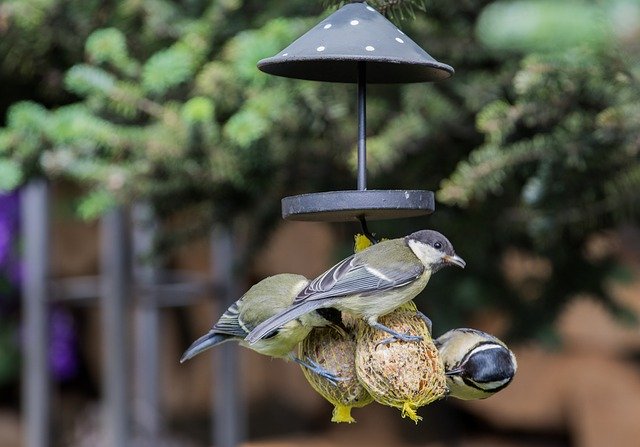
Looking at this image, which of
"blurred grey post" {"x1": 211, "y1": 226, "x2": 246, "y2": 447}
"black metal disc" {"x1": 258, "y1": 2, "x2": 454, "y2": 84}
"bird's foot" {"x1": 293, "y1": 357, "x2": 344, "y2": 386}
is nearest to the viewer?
"black metal disc" {"x1": 258, "y1": 2, "x2": 454, "y2": 84}

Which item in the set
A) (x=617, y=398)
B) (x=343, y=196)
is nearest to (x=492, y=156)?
(x=343, y=196)

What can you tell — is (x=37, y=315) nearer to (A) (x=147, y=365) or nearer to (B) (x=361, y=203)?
(A) (x=147, y=365)

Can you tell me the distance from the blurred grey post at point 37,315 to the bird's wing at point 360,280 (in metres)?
3.48

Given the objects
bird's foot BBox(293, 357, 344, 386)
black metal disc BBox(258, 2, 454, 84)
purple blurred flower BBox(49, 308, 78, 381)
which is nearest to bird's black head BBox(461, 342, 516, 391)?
bird's foot BBox(293, 357, 344, 386)

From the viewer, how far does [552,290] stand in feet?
11.9

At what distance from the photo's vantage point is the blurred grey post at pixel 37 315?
4.96 metres

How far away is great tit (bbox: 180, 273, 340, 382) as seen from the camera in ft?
5.82

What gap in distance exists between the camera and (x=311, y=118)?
2.70 meters

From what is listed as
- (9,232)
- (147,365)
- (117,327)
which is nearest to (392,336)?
(117,327)

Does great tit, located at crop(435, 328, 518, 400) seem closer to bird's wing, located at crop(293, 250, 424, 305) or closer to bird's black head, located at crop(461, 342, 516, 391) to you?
bird's black head, located at crop(461, 342, 516, 391)

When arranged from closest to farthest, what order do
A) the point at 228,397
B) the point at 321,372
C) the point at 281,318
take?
the point at 281,318
the point at 321,372
the point at 228,397

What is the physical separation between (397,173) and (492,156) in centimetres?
78

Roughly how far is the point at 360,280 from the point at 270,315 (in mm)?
199

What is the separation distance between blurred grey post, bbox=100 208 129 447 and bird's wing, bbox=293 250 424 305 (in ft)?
9.67
